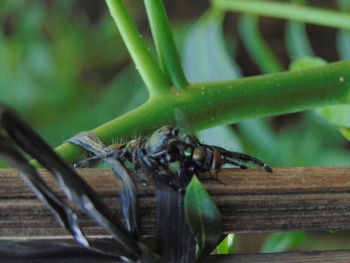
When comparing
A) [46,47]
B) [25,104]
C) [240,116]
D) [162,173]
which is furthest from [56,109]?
[162,173]

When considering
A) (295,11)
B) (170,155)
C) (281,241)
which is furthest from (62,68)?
(170,155)

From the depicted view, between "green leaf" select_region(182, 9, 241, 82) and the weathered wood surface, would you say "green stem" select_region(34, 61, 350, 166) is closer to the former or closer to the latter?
the weathered wood surface

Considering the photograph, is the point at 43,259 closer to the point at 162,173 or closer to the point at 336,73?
the point at 162,173

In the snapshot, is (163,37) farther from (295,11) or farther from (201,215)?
(295,11)

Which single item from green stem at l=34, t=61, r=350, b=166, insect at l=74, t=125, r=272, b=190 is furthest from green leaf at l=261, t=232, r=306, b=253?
insect at l=74, t=125, r=272, b=190

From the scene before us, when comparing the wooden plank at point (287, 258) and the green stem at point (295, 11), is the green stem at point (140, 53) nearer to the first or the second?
the wooden plank at point (287, 258)

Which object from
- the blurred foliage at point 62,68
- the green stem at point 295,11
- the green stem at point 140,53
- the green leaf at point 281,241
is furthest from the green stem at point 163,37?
the blurred foliage at point 62,68
